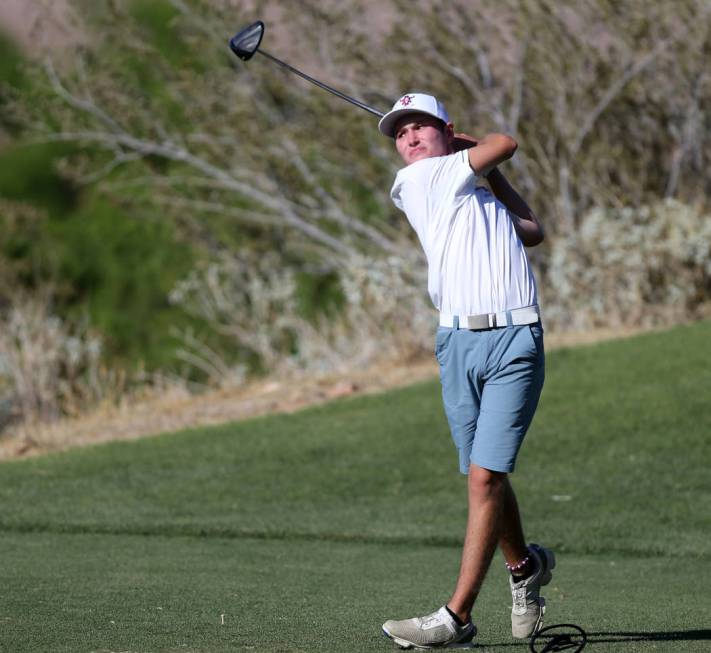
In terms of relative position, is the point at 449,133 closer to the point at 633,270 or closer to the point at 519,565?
the point at 519,565

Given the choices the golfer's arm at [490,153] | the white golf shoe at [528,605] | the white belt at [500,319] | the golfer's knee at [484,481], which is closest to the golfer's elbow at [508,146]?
the golfer's arm at [490,153]

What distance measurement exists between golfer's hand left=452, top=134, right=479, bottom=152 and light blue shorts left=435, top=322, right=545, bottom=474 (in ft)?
2.35

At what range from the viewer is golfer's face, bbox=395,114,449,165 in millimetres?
4992

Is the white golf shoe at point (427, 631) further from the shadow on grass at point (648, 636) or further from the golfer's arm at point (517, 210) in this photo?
the golfer's arm at point (517, 210)

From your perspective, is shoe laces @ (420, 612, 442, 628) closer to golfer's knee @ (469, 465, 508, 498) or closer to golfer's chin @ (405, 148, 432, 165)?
golfer's knee @ (469, 465, 508, 498)

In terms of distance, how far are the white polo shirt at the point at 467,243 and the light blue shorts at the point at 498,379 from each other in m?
0.10

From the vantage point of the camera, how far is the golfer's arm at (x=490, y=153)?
473cm

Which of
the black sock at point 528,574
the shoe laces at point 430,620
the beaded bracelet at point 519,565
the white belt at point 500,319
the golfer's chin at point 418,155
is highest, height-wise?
the golfer's chin at point 418,155

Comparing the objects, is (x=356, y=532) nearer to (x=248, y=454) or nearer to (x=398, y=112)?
(x=248, y=454)

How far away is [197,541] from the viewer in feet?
27.6

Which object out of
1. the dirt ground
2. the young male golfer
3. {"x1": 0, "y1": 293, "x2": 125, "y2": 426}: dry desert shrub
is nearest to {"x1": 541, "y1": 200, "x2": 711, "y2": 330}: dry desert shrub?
the dirt ground

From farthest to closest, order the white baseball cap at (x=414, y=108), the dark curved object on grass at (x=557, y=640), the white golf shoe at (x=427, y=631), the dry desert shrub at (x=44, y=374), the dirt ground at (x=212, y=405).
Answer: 1. the dry desert shrub at (x=44, y=374)
2. the dirt ground at (x=212, y=405)
3. the white baseball cap at (x=414, y=108)
4. the white golf shoe at (x=427, y=631)
5. the dark curved object on grass at (x=557, y=640)

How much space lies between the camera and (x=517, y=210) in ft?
16.6

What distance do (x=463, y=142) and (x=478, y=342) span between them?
800 mm
